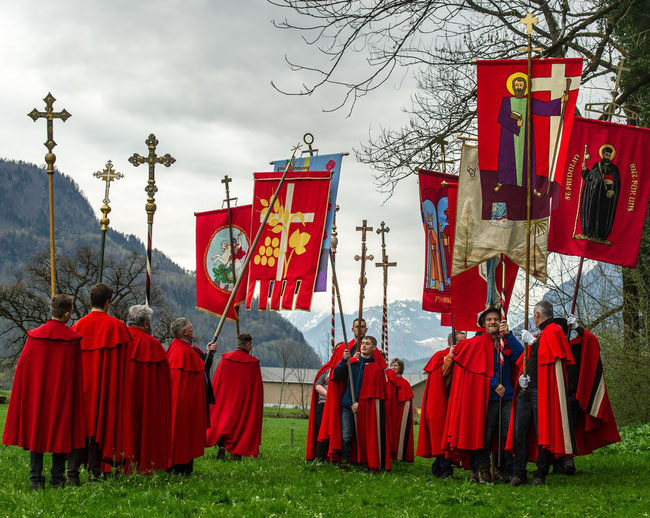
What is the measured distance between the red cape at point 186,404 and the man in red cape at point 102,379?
1.21m

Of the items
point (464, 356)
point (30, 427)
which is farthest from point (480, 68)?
point (30, 427)

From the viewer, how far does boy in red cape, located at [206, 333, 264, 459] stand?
14406 millimetres

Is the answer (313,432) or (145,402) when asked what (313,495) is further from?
(313,432)

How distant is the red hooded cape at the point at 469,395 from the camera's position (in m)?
10.6

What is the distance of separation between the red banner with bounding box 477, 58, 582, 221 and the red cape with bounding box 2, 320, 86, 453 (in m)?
5.54

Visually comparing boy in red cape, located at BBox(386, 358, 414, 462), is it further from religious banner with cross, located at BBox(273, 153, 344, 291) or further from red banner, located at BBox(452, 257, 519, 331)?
religious banner with cross, located at BBox(273, 153, 344, 291)

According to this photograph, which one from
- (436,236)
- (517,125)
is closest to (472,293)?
(436,236)

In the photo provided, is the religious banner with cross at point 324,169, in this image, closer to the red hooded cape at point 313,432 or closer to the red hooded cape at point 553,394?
the red hooded cape at point 313,432

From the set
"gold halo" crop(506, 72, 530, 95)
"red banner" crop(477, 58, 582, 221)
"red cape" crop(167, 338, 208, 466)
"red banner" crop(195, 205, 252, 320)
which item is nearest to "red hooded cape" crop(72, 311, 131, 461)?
"red cape" crop(167, 338, 208, 466)

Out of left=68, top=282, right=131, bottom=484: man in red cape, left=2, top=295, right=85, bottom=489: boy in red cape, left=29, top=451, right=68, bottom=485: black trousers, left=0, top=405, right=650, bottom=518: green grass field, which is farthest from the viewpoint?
left=68, top=282, right=131, bottom=484: man in red cape

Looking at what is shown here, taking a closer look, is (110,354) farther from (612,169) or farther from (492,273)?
(612,169)

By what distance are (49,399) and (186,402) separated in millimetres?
2549

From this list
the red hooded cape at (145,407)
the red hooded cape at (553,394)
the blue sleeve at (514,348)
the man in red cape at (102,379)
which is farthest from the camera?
the blue sleeve at (514,348)

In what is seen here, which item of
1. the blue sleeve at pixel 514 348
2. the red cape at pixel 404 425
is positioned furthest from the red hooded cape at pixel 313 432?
the blue sleeve at pixel 514 348
